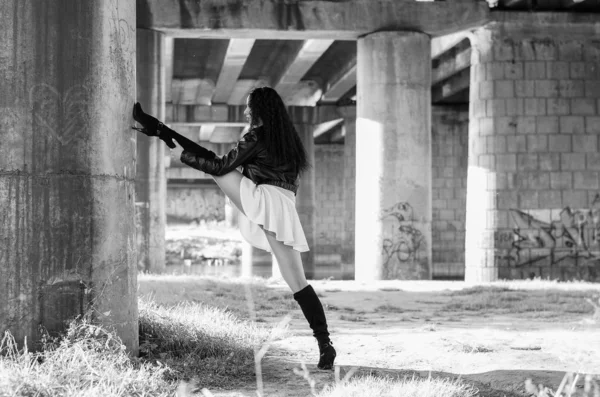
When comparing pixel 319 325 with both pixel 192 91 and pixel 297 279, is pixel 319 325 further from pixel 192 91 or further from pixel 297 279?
pixel 192 91

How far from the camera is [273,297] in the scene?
1151 cm

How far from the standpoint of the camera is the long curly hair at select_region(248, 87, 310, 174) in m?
5.50

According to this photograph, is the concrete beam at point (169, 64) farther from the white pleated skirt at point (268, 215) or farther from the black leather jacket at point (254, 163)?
the white pleated skirt at point (268, 215)

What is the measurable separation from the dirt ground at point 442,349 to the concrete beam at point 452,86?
17227 millimetres

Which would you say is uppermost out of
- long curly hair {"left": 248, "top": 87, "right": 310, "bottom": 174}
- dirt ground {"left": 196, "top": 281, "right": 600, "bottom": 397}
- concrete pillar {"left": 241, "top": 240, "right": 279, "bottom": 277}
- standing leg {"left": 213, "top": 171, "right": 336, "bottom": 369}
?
long curly hair {"left": 248, "top": 87, "right": 310, "bottom": 174}

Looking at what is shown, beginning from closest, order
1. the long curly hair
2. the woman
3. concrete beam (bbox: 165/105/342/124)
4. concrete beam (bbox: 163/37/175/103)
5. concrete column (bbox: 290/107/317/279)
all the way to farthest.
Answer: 1. the woman
2. the long curly hair
3. concrete beam (bbox: 163/37/175/103)
4. concrete beam (bbox: 165/105/342/124)
5. concrete column (bbox: 290/107/317/279)

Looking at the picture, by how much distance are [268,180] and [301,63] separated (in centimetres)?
2084

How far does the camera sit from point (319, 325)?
542 cm

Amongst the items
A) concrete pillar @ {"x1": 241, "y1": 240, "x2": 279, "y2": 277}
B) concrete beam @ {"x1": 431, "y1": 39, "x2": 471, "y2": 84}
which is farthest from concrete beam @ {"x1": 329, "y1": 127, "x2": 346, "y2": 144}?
concrete beam @ {"x1": 431, "y1": 39, "x2": 471, "y2": 84}

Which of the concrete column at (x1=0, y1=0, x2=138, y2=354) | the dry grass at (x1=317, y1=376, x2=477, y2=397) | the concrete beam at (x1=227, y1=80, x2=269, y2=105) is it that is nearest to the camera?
the dry grass at (x1=317, y1=376, x2=477, y2=397)

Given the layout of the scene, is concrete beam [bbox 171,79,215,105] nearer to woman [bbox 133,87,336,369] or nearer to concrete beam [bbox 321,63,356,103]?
concrete beam [bbox 321,63,356,103]

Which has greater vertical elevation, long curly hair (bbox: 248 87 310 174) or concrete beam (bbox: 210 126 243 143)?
concrete beam (bbox: 210 126 243 143)

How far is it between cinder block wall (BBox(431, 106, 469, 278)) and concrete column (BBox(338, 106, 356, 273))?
10.4ft

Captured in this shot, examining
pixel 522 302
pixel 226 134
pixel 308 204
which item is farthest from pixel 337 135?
pixel 522 302
